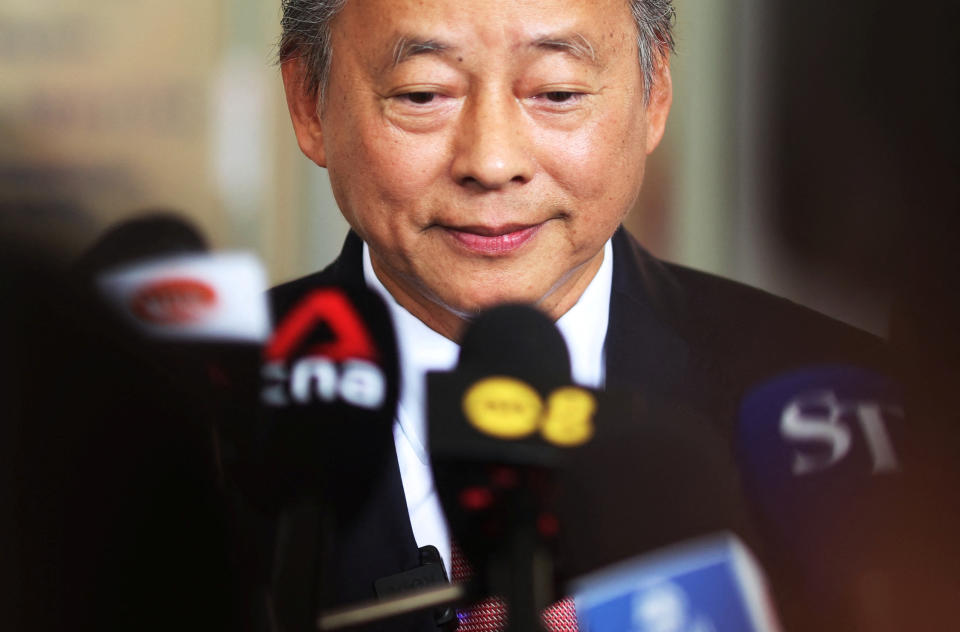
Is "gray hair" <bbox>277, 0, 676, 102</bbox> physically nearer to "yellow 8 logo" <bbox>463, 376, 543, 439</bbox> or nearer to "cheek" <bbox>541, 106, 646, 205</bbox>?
"cheek" <bbox>541, 106, 646, 205</bbox>

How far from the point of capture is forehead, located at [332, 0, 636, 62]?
687mm

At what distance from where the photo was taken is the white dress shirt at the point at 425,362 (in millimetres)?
793

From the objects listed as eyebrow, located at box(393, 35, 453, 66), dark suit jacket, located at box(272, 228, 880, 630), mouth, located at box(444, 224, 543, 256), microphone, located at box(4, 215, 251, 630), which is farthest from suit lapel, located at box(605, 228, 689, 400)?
microphone, located at box(4, 215, 251, 630)

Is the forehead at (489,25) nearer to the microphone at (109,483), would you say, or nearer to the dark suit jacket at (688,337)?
the dark suit jacket at (688,337)

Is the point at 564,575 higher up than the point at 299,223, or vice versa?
the point at 299,223

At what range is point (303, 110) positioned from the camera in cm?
81

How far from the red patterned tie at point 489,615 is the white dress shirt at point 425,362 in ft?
0.09

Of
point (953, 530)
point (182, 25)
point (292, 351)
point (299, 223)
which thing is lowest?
point (953, 530)

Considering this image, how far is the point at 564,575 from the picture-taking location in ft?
1.92

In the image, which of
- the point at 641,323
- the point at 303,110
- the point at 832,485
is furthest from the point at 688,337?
the point at 303,110

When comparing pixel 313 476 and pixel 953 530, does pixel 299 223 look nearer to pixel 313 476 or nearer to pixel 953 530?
pixel 313 476

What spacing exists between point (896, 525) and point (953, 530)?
0.06 m

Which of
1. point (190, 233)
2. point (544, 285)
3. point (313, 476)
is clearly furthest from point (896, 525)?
point (190, 233)

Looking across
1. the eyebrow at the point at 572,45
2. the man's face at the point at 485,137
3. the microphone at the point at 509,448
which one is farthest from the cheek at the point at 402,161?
the microphone at the point at 509,448
